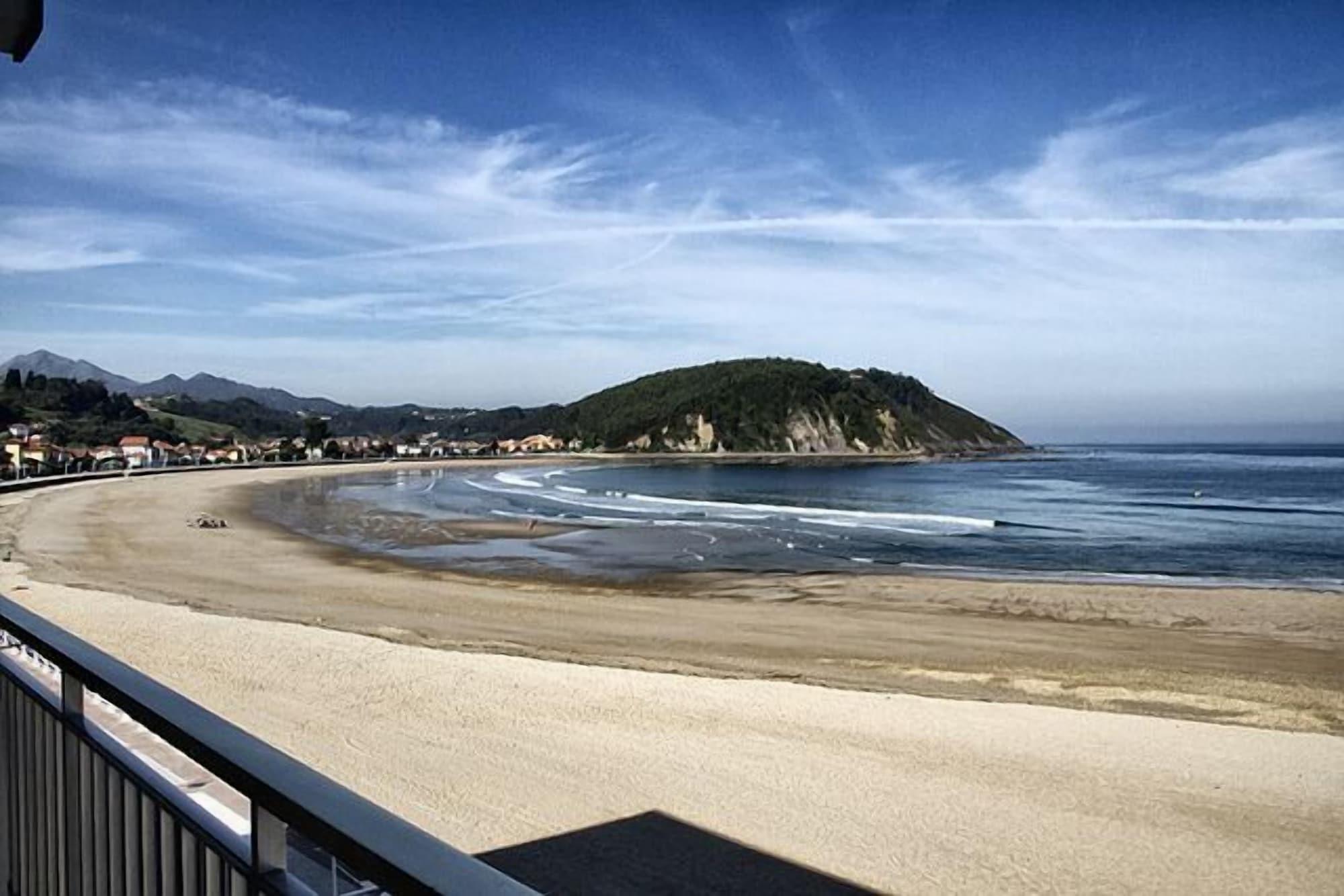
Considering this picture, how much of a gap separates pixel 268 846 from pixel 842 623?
13.6m

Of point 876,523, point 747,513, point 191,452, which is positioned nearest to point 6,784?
point 876,523

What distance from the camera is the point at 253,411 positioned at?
6570 inches

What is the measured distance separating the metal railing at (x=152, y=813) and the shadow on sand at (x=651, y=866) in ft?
9.70

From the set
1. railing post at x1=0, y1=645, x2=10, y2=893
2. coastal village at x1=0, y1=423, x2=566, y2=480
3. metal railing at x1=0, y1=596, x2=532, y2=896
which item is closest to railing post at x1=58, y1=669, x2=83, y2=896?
metal railing at x1=0, y1=596, x2=532, y2=896

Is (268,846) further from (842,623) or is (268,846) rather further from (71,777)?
(842,623)

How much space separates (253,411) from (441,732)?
174 metres

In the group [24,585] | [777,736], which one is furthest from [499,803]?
[24,585]

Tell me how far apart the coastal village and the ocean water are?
1721 centimetres

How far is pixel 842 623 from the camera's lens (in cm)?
1444

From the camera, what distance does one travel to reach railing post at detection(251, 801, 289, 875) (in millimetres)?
1358

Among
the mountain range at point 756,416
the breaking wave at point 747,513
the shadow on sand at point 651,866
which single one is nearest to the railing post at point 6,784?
the shadow on sand at point 651,866

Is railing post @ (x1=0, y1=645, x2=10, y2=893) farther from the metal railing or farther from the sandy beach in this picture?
the sandy beach

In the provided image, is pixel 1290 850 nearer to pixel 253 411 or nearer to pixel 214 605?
pixel 214 605

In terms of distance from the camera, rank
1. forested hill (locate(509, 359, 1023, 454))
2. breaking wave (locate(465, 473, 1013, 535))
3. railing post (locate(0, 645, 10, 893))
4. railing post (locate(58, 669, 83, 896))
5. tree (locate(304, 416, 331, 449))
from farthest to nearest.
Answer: forested hill (locate(509, 359, 1023, 454)), tree (locate(304, 416, 331, 449)), breaking wave (locate(465, 473, 1013, 535)), railing post (locate(0, 645, 10, 893)), railing post (locate(58, 669, 83, 896))
